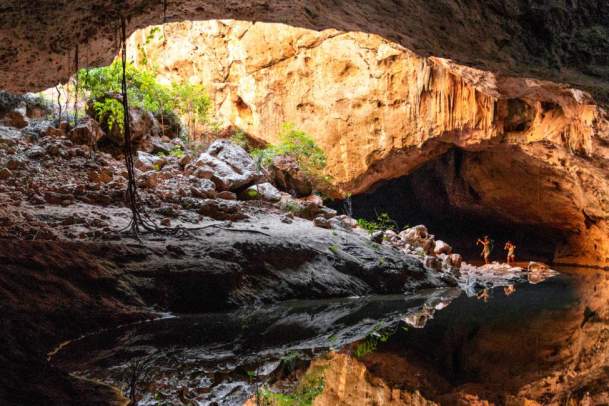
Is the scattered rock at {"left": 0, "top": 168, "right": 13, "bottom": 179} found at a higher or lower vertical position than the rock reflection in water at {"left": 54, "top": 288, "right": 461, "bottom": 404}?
higher

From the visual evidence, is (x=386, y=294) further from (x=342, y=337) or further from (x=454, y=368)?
(x=454, y=368)

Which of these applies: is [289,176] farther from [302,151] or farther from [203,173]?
[203,173]

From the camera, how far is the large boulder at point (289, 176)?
37.8 ft

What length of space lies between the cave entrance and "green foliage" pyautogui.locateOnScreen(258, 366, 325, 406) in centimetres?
1103

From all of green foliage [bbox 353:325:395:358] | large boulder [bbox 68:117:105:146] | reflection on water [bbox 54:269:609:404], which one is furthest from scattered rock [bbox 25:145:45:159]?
green foliage [bbox 353:325:395:358]

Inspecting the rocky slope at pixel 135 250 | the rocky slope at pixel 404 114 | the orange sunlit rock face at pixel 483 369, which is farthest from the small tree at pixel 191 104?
the orange sunlit rock face at pixel 483 369

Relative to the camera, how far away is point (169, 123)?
1098cm

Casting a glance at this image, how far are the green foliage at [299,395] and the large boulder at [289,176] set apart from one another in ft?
28.8

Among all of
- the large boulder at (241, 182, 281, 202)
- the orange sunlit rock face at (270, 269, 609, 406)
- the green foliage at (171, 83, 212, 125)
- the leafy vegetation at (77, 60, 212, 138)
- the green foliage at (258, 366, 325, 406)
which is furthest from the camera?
the green foliage at (171, 83, 212, 125)

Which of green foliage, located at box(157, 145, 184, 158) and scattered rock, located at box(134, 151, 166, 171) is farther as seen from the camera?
green foliage, located at box(157, 145, 184, 158)

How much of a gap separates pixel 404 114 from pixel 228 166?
204 inches

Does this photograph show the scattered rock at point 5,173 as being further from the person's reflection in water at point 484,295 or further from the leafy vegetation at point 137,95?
the person's reflection in water at point 484,295

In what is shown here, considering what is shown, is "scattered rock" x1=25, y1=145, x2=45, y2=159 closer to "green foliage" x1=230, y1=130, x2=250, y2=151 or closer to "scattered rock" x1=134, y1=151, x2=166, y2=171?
"scattered rock" x1=134, y1=151, x2=166, y2=171

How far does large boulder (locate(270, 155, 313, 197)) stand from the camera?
37.8ft
